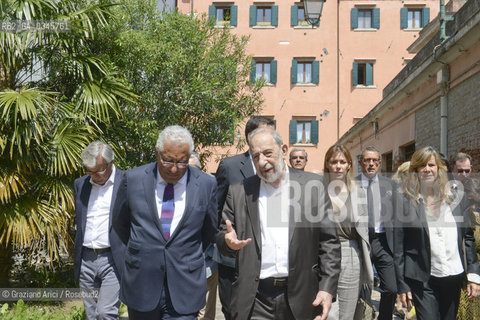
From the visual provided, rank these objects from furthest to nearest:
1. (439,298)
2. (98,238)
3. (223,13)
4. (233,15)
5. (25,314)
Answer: (223,13), (233,15), (25,314), (98,238), (439,298)

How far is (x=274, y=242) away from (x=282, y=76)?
27685 mm

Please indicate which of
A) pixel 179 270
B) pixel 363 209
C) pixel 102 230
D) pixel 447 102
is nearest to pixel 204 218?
pixel 179 270

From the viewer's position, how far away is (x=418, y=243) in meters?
4.26

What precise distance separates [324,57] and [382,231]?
26177 millimetres

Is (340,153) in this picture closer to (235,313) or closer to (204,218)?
(204,218)

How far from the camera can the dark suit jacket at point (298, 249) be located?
316cm

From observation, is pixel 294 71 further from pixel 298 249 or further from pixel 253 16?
pixel 298 249

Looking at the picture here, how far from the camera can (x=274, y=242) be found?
3229 mm

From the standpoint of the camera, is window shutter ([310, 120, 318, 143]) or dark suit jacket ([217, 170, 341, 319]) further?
window shutter ([310, 120, 318, 143])

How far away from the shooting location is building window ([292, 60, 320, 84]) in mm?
30203

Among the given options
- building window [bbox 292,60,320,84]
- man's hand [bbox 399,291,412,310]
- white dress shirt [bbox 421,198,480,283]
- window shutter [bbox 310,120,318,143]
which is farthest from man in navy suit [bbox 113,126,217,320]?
building window [bbox 292,60,320,84]

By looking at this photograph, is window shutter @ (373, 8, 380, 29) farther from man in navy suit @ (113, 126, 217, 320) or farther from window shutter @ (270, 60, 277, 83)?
man in navy suit @ (113, 126, 217, 320)

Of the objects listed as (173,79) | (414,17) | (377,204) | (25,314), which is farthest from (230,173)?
(414,17)

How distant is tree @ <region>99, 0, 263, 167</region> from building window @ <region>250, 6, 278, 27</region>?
10.5 meters
